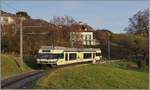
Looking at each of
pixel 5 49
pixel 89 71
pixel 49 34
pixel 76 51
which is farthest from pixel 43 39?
pixel 89 71

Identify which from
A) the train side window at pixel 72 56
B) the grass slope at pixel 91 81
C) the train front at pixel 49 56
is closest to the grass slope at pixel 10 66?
the train front at pixel 49 56

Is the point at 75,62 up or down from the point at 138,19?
down

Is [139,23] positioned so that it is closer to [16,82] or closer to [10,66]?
[10,66]

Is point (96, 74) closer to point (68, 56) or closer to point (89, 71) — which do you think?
point (89, 71)

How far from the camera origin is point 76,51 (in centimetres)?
5512

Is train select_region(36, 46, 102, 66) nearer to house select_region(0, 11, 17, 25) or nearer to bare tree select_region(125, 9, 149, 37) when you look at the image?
house select_region(0, 11, 17, 25)

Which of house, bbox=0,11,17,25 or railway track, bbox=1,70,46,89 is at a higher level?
house, bbox=0,11,17,25

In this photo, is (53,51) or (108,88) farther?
A: (53,51)

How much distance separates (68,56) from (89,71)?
26.3m

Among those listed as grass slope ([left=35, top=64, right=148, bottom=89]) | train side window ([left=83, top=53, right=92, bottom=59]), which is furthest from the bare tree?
grass slope ([left=35, top=64, right=148, bottom=89])

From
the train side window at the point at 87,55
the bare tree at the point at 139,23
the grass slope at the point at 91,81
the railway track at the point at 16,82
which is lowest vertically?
the train side window at the point at 87,55

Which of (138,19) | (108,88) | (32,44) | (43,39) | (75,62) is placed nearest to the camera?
(108,88)

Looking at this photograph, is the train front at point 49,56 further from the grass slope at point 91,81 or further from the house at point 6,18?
the house at point 6,18

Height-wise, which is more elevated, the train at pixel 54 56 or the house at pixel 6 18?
the house at pixel 6 18
